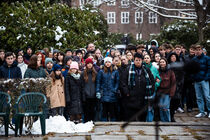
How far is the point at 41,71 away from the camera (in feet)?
31.4

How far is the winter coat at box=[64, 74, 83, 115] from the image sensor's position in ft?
30.7

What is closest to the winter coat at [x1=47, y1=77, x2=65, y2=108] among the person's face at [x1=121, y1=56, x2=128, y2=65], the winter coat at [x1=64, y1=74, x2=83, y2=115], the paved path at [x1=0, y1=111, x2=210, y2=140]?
the winter coat at [x1=64, y1=74, x2=83, y2=115]

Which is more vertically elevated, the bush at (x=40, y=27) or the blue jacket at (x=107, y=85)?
the bush at (x=40, y=27)

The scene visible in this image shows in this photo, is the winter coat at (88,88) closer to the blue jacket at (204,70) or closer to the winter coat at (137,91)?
the winter coat at (137,91)

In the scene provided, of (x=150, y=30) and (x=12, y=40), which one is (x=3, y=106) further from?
(x=150, y=30)

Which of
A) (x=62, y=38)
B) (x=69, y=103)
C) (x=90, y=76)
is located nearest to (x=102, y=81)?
(x=90, y=76)

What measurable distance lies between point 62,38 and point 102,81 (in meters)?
6.39

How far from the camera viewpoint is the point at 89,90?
9.55 m

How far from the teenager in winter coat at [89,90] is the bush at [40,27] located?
577 cm

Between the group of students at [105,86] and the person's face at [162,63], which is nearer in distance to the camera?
the group of students at [105,86]

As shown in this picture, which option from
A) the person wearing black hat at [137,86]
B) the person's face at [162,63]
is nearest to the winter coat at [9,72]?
the person wearing black hat at [137,86]

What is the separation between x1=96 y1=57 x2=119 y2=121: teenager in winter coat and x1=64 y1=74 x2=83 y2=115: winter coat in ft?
1.69

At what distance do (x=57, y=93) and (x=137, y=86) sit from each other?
213 centimetres

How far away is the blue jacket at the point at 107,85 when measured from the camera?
944 centimetres
